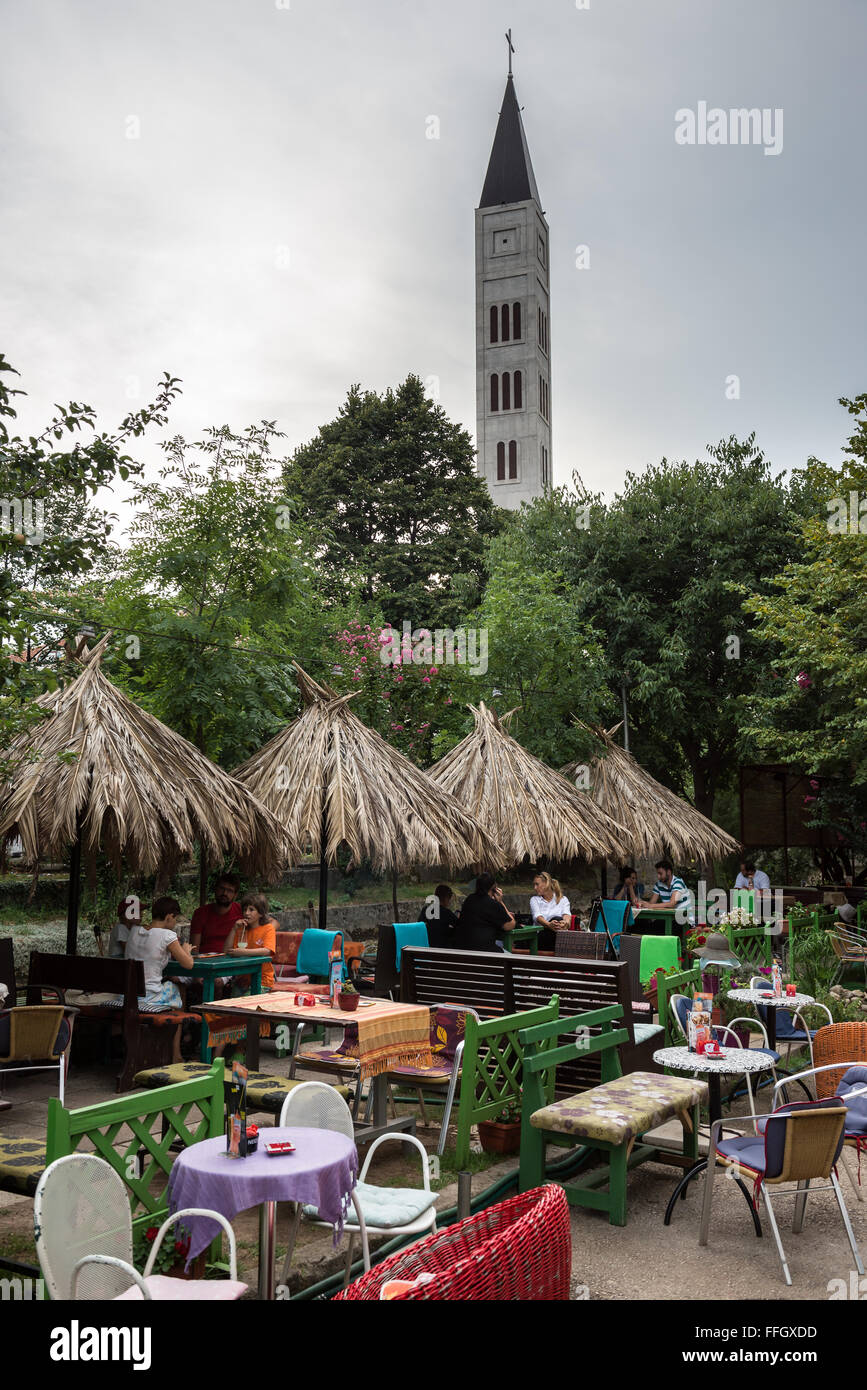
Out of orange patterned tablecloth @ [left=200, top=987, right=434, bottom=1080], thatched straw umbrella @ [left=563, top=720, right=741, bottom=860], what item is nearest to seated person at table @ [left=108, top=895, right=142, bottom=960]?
orange patterned tablecloth @ [left=200, top=987, right=434, bottom=1080]

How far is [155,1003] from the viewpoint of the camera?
26.1ft

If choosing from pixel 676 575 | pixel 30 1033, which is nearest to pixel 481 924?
pixel 30 1033

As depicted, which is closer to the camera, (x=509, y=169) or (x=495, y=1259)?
(x=495, y=1259)

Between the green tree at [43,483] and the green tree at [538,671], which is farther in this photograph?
the green tree at [538,671]

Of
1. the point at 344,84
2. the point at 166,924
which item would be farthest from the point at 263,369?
the point at 166,924

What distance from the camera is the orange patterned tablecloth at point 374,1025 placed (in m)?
6.12

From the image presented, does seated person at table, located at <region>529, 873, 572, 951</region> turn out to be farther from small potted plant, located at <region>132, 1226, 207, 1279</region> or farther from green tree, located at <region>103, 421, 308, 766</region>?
small potted plant, located at <region>132, 1226, 207, 1279</region>

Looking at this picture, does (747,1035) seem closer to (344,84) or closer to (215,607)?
(215,607)

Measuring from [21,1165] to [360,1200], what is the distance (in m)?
1.50

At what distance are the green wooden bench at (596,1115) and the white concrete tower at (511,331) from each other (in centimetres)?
4949

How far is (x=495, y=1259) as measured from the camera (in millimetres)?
2643

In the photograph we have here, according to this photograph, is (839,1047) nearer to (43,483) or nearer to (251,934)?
(251,934)

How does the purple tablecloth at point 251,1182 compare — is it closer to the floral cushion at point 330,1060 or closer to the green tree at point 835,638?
the floral cushion at point 330,1060

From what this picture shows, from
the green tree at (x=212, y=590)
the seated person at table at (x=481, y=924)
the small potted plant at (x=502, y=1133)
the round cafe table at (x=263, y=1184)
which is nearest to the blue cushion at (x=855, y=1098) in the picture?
the small potted plant at (x=502, y=1133)
